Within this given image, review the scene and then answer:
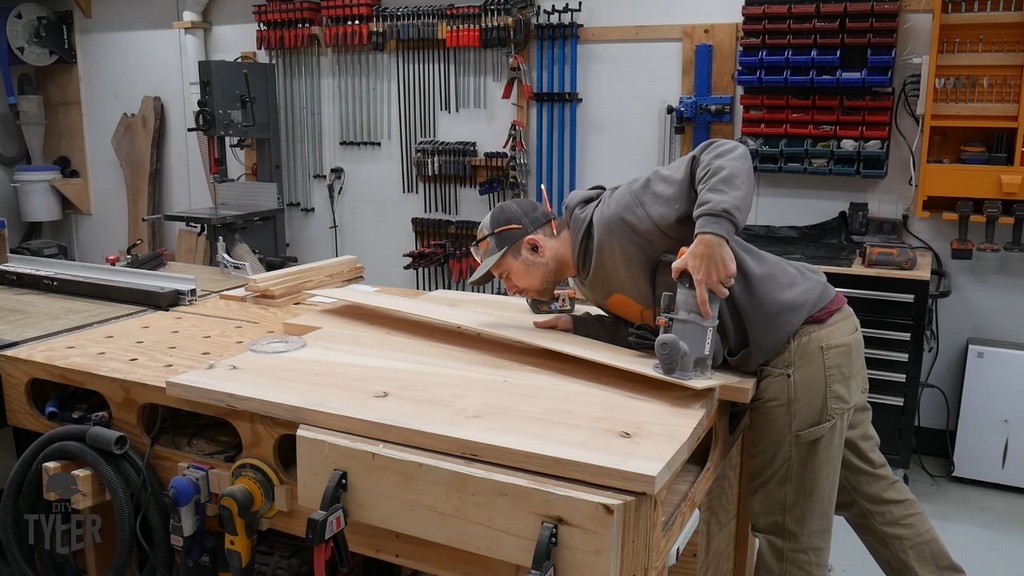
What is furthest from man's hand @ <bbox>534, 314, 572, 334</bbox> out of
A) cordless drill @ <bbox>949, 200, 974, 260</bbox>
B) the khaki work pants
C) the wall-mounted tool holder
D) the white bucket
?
the white bucket

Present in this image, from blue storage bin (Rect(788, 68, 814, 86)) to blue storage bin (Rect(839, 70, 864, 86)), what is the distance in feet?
0.40

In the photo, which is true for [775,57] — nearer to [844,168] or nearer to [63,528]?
[844,168]

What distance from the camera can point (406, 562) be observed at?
4.72 feet

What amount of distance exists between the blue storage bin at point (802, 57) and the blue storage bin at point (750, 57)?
13 cm

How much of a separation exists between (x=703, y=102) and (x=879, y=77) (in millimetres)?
791

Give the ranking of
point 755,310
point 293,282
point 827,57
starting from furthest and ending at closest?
1. point 827,57
2. point 293,282
3. point 755,310

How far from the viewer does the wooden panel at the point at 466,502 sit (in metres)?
1.17

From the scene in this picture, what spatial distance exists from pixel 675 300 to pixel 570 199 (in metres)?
0.39

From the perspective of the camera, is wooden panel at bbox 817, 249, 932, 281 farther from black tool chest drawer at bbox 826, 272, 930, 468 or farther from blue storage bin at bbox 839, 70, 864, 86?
blue storage bin at bbox 839, 70, 864, 86

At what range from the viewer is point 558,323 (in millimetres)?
1907

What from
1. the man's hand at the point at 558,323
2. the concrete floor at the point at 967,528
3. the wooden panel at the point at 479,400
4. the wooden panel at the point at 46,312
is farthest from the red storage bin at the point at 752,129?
the wooden panel at the point at 46,312

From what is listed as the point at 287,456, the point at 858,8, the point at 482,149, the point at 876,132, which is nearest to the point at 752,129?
the point at 876,132

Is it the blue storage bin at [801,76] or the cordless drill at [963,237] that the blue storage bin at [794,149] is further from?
the cordless drill at [963,237]

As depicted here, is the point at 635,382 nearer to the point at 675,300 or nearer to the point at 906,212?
the point at 675,300
